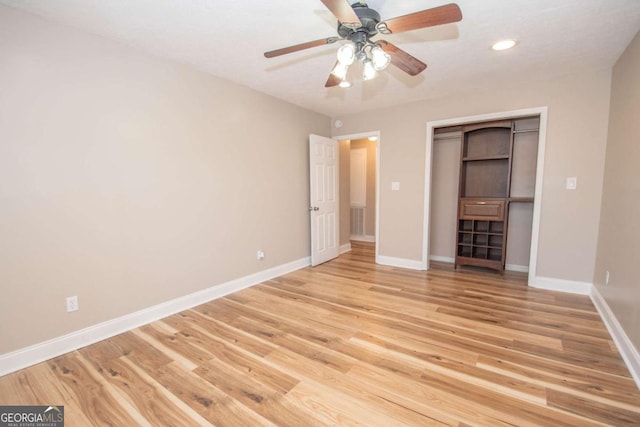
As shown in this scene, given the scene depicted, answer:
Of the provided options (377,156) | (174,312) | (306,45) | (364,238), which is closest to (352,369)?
(174,312)

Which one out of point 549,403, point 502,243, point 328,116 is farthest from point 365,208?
point 549,403

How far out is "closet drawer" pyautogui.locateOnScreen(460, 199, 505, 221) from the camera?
386 cm

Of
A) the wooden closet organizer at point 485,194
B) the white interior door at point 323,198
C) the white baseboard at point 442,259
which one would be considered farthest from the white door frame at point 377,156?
the wooden closet organizer at point 485,194

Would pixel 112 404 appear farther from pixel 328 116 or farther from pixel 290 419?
pixel 328 116

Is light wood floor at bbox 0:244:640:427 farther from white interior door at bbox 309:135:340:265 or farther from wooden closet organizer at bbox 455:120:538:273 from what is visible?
white interior door at bbox 309:135:340:265

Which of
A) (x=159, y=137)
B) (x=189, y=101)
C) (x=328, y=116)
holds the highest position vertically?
(x=328, y=116)

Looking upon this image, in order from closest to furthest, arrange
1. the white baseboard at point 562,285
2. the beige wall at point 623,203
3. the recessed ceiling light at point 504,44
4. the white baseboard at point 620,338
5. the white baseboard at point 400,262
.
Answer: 1. the white baseboard at point 620,338
2. the beige wall at point 623,203
3. the recessed ceiling light at point 504,44
4. the white baseboard at point 562,285
5. the white baseboard at point 400,262

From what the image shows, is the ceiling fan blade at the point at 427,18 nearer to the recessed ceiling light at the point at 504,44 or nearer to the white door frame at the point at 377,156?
the recessed ceiling light at the point at 504,44

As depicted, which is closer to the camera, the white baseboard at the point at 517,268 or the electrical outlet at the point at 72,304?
the electrical outlet at the point at 72,304

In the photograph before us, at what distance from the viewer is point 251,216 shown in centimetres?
361

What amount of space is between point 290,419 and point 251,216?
245 centimetres

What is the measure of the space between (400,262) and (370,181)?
248 cm

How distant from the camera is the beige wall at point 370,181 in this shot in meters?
6.36

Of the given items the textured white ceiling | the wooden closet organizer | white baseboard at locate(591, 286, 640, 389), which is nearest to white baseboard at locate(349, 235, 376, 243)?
the wooden closet organizer
